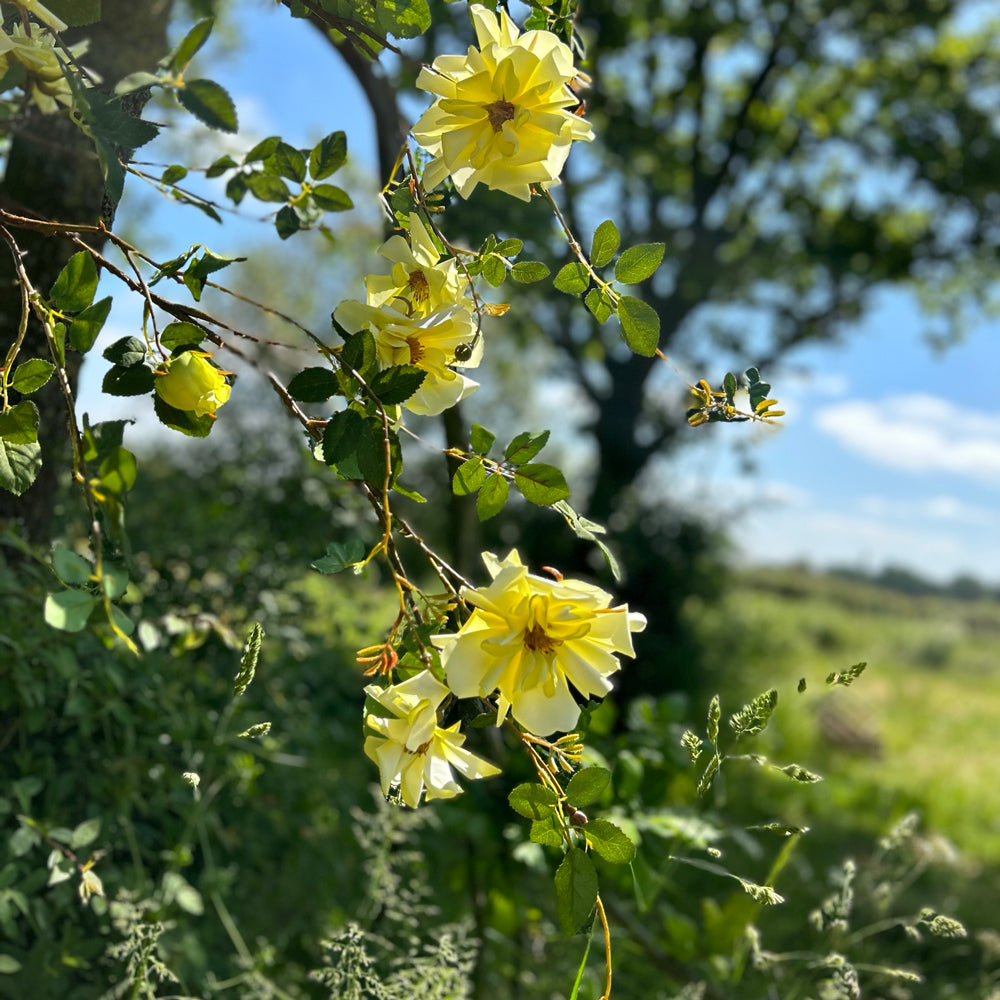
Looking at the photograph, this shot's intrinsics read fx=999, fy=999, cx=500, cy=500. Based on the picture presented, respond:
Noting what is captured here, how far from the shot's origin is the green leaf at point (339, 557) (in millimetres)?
751

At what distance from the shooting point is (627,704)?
5.38 meters

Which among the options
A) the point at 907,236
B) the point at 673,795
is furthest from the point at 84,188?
the point at 907,236

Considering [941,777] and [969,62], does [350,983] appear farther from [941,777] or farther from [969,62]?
[969,62]

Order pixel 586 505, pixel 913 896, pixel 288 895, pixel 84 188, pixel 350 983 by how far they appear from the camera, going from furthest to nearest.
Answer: pixel 586 505
pixel 913 896
pixel 288 895
pixel 84 188
pixel 350 983

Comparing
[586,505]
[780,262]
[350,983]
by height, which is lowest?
[350,983]

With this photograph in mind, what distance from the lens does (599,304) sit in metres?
0.86

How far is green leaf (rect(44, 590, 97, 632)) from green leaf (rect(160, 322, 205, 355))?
240mm

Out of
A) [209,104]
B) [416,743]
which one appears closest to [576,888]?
[416,743]

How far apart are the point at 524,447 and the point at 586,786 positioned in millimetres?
269

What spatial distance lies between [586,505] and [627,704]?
1278mm

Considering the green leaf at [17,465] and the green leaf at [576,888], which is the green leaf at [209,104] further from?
the green leaf at [576,888]

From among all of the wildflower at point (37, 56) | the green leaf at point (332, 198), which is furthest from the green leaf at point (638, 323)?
the wildflower at point (37, 56)

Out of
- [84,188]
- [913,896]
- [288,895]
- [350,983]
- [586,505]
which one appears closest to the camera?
[350,983]

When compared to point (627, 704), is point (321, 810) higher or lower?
lower
